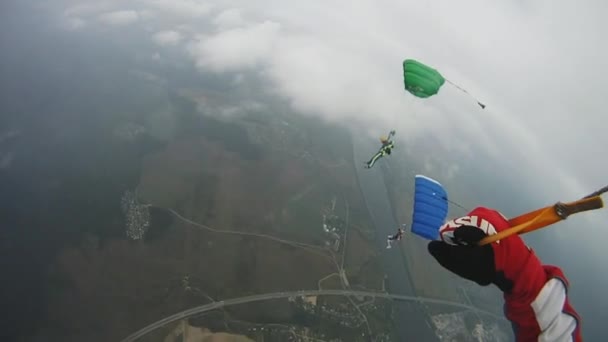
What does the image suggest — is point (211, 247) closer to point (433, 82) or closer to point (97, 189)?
point (97, 189)

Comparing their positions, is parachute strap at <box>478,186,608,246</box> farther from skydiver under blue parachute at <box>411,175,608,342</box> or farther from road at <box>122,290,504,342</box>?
road at <box>122,290,504,342</box>

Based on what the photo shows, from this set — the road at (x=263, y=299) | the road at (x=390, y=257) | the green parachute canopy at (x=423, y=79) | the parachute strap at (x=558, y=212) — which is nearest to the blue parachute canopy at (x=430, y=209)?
the green parachute canopy at (x=423, y=79)

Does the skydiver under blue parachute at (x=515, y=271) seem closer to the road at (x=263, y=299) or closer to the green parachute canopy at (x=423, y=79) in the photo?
the green parachute canopy at (x=423, y=79)

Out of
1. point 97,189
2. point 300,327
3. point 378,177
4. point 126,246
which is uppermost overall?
point 378,177

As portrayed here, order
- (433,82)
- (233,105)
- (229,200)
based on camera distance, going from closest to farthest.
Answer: (433,82), (229,200), (233,105)

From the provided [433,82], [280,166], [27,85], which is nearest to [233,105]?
[280,166]

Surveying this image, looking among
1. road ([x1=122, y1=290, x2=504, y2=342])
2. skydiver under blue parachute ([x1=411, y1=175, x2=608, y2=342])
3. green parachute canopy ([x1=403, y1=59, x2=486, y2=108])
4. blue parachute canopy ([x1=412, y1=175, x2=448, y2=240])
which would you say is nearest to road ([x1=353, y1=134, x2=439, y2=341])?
road ([x1=122, y1=290, x2=504, y2=342])
